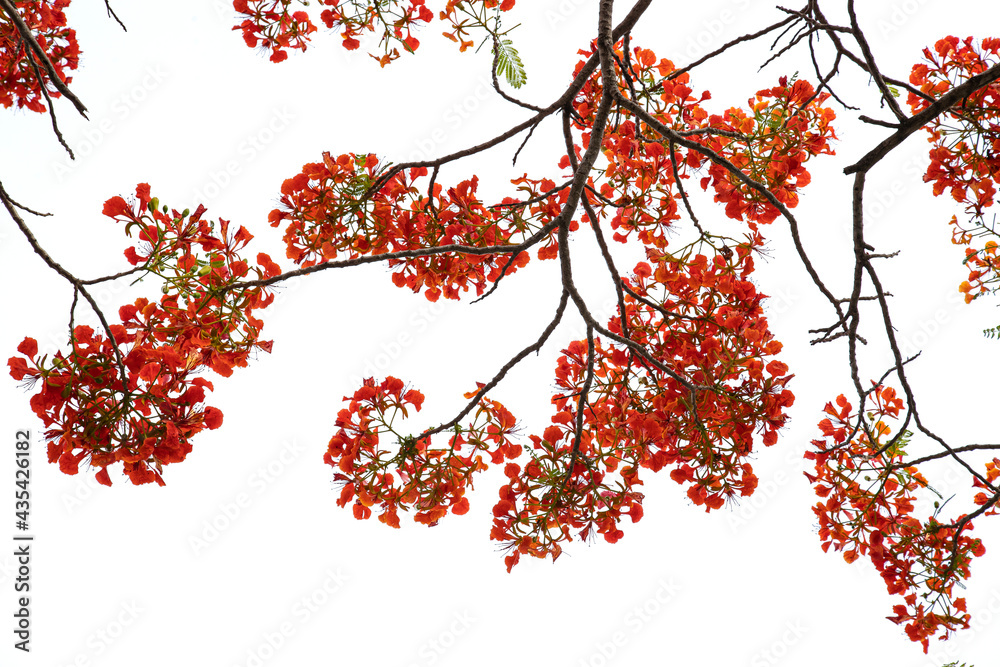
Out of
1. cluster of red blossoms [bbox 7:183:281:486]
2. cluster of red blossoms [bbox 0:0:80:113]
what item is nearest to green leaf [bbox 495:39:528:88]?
cluster of red blossoms [bbox 7:183:281:486]

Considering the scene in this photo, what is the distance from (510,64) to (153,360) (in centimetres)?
181

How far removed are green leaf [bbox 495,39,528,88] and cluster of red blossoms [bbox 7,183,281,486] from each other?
4.22 feet

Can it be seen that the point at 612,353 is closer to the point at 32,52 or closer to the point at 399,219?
the point at 399,219

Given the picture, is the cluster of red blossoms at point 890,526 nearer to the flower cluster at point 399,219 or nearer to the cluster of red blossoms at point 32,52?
the flower cluster at point 399,219

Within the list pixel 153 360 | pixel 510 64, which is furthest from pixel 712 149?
pixel 153 360

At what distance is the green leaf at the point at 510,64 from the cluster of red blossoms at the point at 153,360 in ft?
4.22

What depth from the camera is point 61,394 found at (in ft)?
5.74

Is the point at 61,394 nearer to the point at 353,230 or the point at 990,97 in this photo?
the point at 353,230

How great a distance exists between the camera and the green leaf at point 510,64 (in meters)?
2.62

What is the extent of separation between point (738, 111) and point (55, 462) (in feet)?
9.80

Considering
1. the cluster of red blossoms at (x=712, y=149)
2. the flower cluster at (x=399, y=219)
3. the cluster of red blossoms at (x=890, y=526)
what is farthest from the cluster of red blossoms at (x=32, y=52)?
the cluster of red blossoms at (x=890, y=526)

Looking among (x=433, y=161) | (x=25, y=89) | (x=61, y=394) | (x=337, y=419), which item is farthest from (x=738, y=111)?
(x=25, y=89)

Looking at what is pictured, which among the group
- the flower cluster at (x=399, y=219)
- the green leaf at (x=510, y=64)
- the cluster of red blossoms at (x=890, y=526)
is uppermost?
the green leaf at (x=510, y=64)

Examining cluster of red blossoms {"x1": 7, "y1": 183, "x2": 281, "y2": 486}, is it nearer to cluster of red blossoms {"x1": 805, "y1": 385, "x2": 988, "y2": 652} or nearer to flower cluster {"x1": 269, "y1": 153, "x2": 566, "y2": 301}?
flower cluster {"x1": 269, "y1": 153, "x2": 566, "y2": 301}
